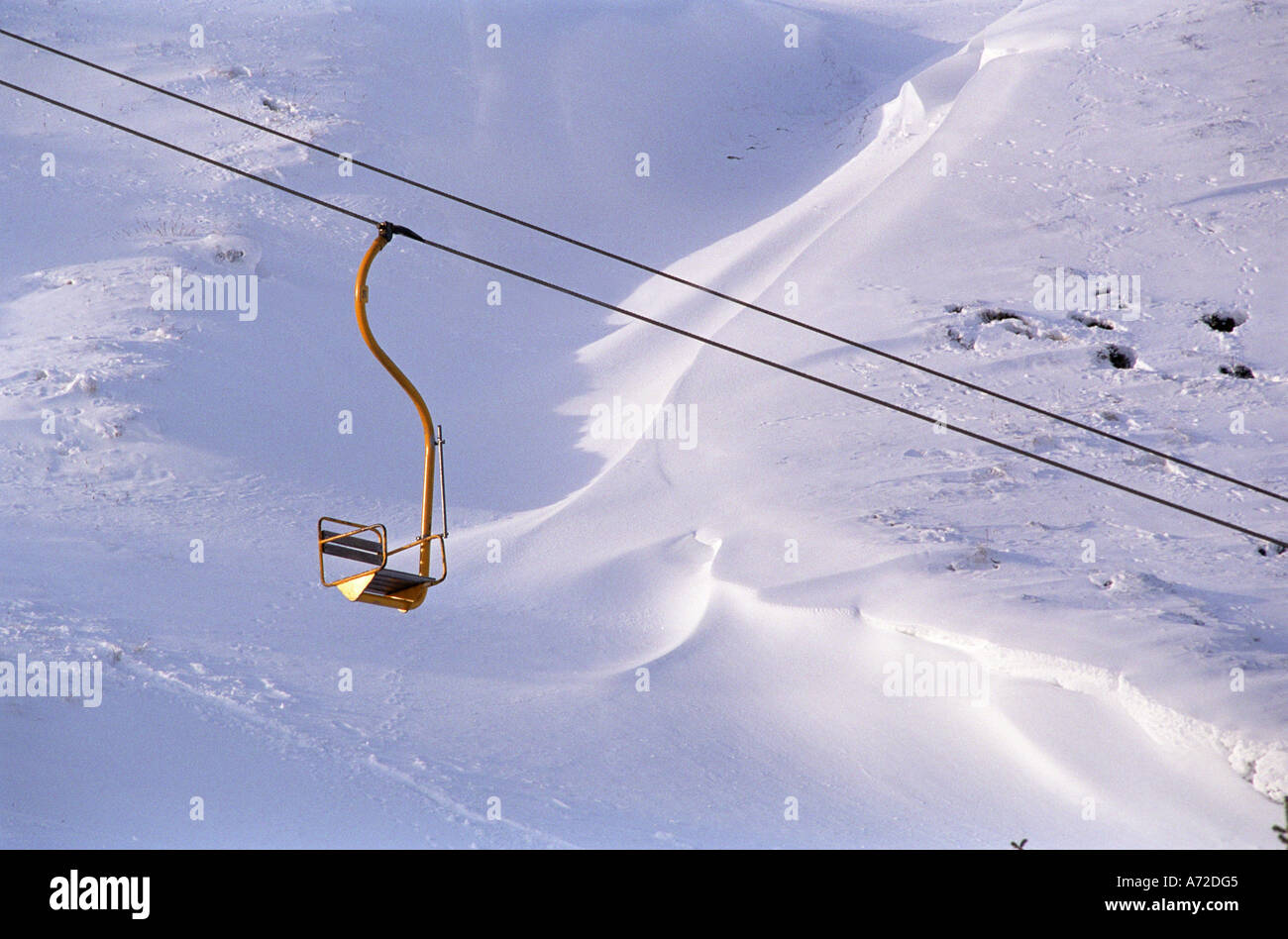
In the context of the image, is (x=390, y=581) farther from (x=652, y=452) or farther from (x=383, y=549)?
(x=652, y=452)

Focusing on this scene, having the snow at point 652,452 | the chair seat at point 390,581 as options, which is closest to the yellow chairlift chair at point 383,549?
the chair seat at point 390,581

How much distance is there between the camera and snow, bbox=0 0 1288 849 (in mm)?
10305

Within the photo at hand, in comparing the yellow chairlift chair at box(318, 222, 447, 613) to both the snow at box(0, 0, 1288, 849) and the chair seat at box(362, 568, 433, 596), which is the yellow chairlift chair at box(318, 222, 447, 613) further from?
the snow at box(0, 0, 1288, 849)

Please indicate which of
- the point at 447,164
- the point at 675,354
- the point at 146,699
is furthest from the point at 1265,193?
the point at 146,699

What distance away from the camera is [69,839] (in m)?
9.02

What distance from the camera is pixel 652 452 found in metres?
16.1

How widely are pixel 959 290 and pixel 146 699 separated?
1213 centimetres

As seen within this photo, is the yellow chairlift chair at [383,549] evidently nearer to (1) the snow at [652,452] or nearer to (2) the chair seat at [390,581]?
(2) the chair seat at [390,581]

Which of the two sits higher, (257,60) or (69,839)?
(257,60)

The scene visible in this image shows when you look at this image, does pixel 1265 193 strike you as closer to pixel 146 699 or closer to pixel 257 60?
pixel 146 699

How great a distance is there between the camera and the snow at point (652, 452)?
33.8 ft

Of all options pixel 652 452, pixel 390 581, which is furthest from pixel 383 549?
pixel 652 452

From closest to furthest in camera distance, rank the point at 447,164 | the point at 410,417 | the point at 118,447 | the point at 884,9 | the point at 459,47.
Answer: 1. the point at 118,447
2. the point at 410,417
3. the point at 447,164
4. the point at 459,47
5. the point at 884,9

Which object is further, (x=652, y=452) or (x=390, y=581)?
(x=652, y=452)
